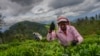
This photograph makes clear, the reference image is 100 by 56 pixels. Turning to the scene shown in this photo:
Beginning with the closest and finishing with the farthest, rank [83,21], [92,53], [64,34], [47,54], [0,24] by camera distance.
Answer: [92,53] < [47,54] < [64,34] < [0,24] < [83,21]

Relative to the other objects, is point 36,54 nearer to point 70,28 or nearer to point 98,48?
point 70,28

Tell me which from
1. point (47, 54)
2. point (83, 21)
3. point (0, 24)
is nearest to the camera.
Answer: point (47, 54)

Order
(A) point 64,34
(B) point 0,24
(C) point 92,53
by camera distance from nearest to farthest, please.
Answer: (C) point 92,53
(A) point 64,34
(B) point 0,24

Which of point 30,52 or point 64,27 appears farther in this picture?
point 30,52

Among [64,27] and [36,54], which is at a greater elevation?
[64,27]

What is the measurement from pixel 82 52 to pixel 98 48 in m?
Answer: 0.34

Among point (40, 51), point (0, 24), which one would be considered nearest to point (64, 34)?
point (40, 51)

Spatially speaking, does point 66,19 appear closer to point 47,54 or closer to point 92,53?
point 47,54

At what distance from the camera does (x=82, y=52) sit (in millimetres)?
6344

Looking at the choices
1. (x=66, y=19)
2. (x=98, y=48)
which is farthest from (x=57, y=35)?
(x=98, y=48)

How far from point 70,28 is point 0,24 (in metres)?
79.1

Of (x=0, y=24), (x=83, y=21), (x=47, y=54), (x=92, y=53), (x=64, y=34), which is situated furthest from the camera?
(x=83, y=21)

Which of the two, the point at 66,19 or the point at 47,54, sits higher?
the point at 66,19

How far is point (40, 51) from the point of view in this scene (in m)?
7.75
